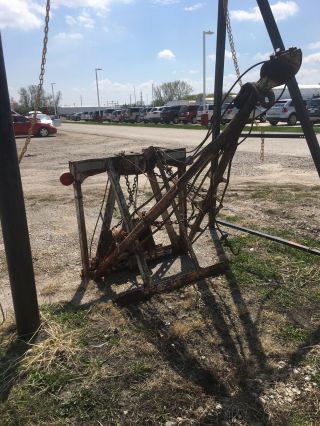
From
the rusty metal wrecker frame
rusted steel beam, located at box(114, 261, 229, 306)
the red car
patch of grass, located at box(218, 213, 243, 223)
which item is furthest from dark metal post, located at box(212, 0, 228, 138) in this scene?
the red car

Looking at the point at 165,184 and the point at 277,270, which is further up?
the point at 165,184

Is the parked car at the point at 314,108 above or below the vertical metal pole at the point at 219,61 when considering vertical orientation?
below

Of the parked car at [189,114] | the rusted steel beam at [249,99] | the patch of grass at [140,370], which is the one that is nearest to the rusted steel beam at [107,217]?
the rusted steel beam at [249,99]

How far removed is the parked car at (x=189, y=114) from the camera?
3559 cm

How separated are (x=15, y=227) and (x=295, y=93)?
92.3 inches

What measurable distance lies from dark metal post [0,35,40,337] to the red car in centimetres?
2430

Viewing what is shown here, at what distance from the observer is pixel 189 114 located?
1401 inches

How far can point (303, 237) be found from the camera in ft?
17.6

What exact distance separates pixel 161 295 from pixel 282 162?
8984 mm

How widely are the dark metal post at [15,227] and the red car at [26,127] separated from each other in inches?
957

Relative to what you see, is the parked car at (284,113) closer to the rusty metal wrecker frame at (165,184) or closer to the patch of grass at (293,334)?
the rusty metal wrecker frame at (165,184)

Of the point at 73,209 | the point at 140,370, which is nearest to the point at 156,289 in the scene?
the point at 140,370

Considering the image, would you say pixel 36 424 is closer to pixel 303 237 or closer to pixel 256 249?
pixel 256 249

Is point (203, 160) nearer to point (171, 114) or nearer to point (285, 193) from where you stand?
point (285, 193)
